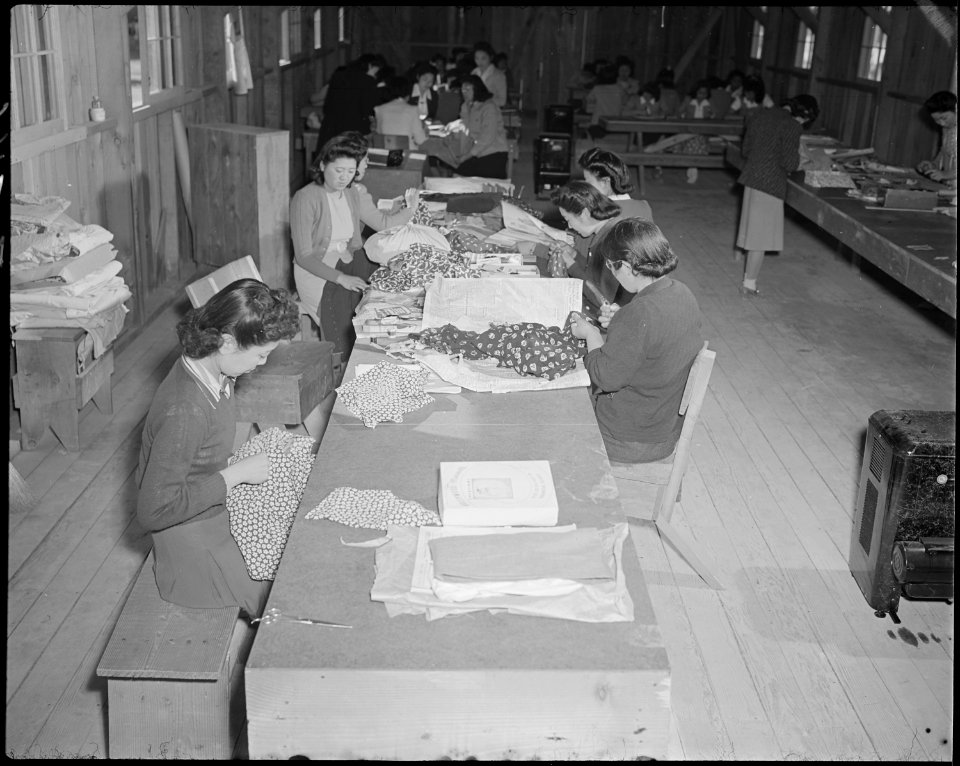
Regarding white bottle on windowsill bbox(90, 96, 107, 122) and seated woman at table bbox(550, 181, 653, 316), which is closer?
seated woman at table bbox(550, 181, 653, 316)

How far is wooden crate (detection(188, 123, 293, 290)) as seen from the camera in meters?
6.37

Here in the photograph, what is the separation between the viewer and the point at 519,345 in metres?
3.53

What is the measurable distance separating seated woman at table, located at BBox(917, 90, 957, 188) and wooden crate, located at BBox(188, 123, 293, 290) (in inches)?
195

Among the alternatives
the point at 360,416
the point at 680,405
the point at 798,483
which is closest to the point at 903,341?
the point at 798,483

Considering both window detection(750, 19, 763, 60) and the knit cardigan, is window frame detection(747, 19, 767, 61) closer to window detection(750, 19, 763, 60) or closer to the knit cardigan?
window detection(750, 19, 763, 60)

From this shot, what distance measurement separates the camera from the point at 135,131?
6.50 m

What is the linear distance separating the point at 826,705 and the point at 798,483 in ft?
5.41

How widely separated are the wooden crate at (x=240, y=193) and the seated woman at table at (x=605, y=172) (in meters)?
2.30

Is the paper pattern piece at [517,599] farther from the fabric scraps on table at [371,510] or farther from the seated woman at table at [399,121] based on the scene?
the seated woman at table at [399,121]

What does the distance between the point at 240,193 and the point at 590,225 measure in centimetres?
275

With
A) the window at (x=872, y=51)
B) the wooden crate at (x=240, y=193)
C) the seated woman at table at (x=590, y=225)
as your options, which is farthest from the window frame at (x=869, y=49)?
the seated woman at table at (x=590, y=225)

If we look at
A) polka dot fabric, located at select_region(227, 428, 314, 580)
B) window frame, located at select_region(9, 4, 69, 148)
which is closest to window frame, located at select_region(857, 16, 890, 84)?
window frame, located at select_region(9, 4, 69, 148)

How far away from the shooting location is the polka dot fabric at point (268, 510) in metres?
2.79

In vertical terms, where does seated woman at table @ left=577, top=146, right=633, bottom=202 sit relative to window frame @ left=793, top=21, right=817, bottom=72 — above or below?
below
